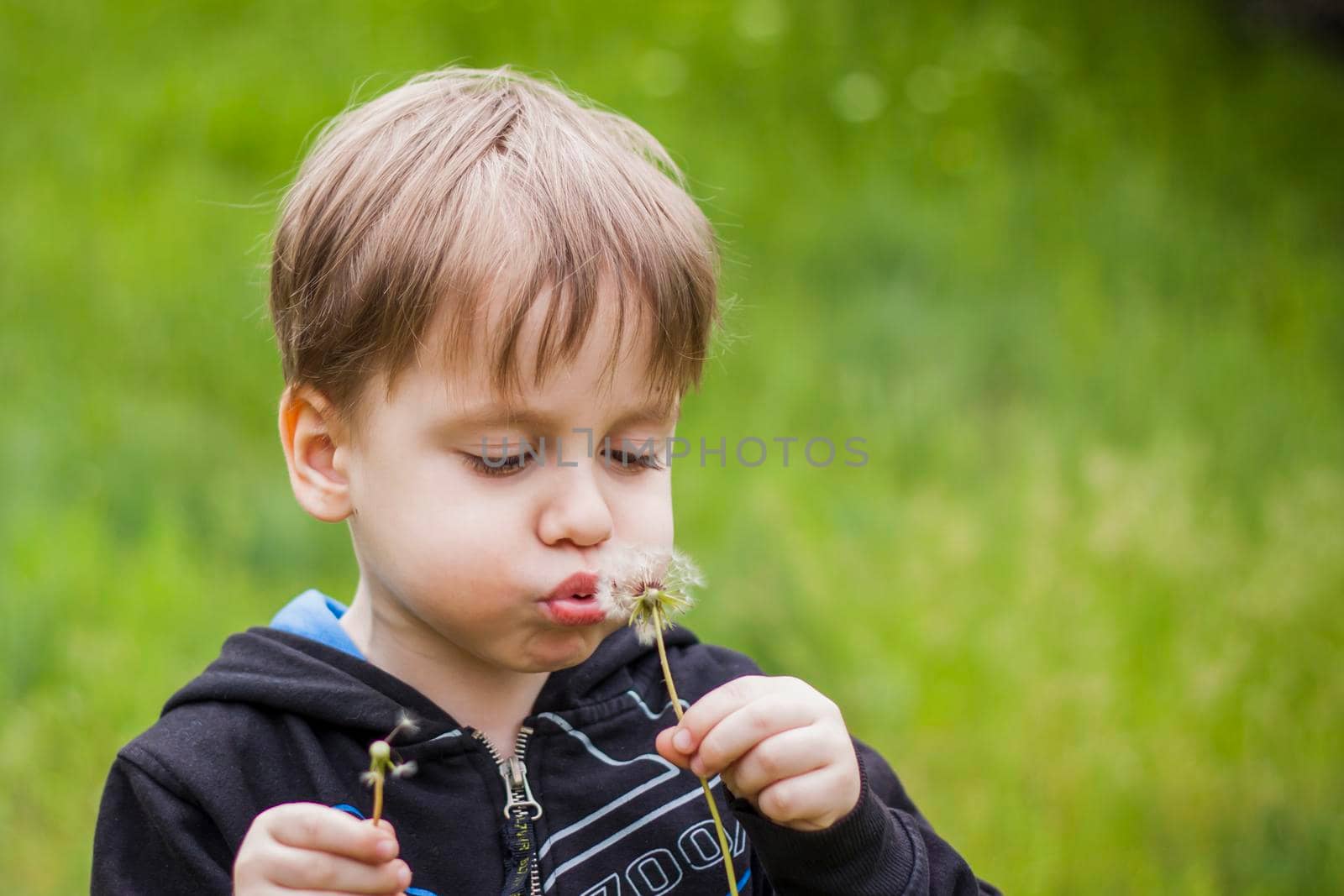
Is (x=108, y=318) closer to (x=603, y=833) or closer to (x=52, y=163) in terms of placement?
(x=52, y=163)

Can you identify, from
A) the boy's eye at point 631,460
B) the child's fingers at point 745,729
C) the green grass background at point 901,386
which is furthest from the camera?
the green grass background at point 901,386

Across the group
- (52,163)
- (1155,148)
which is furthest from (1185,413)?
(52,163)

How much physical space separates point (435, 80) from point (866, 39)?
388 cm

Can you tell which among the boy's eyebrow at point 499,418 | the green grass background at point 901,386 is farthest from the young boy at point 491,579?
the green grass background at point 901,386

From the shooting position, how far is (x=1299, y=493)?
3.98 meters

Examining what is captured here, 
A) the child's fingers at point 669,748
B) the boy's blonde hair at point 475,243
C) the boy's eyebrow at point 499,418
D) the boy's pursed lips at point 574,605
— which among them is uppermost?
the boy's blonde hair at point 475,243

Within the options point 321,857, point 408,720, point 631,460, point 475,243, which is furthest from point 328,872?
point 475,243

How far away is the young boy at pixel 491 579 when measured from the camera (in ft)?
4.77

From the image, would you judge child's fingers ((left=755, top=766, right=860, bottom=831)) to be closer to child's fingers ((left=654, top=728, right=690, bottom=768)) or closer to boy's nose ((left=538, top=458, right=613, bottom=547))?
child's fingers ((left=654, top=728, right=690, bottom=768))

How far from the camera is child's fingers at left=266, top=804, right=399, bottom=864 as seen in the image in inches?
48.4

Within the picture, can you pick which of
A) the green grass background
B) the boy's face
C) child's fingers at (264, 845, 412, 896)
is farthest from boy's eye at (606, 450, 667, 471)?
the green grass background

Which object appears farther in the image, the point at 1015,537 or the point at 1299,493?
the point at 1299,493

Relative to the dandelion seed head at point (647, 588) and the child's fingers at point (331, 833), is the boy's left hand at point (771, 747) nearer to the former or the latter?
the dandelion seed head at point (647, 588)

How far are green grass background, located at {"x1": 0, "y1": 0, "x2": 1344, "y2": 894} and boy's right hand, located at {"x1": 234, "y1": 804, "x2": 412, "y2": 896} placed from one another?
165 centimetres
